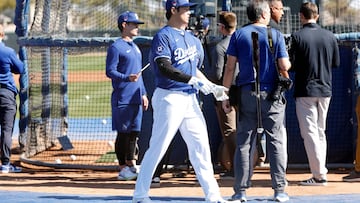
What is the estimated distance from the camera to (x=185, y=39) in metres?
8.47

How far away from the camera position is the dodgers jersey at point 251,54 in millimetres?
8609

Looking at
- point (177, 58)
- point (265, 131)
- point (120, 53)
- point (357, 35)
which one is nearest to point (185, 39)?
point (177, 58)

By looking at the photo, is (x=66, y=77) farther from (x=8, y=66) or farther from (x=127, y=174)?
(x=127, y=174)

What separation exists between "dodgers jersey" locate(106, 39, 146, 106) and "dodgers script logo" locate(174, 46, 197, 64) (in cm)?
219

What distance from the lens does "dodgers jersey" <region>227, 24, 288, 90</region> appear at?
28.2ft

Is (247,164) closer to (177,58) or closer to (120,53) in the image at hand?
(177,58)

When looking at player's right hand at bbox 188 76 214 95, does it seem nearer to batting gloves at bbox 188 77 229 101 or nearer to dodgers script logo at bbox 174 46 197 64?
batting gloves at bbox 188 77 229 101

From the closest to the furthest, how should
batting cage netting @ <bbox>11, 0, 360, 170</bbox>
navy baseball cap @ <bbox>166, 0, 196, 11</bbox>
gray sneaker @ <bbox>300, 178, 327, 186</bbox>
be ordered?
navy baseball cap @ <bbox>166, 0, 196, 11</bbox>
gray sneaker @ <bbox>300, 178, 327, 186</bbox>
batting cage netting @ <bbox>11, 0, 360, 170</bbox>

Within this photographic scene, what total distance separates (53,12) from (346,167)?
5204 mm

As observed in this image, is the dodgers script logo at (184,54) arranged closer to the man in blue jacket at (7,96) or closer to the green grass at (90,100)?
the man in blue jacket at (7,96)

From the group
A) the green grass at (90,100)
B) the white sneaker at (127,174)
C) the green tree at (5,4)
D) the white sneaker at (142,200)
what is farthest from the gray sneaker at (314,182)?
the green tree at (5,4)

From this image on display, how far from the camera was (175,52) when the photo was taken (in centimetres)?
838

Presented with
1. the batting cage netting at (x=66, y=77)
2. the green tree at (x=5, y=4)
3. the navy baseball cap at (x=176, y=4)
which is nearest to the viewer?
the navy baseball cap at (x=176, y=4)

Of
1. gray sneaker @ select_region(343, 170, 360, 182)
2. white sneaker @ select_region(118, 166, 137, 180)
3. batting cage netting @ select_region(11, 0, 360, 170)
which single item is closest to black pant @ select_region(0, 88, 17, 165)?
batting cage netting @ select_region(11, 0, 360, 170)
